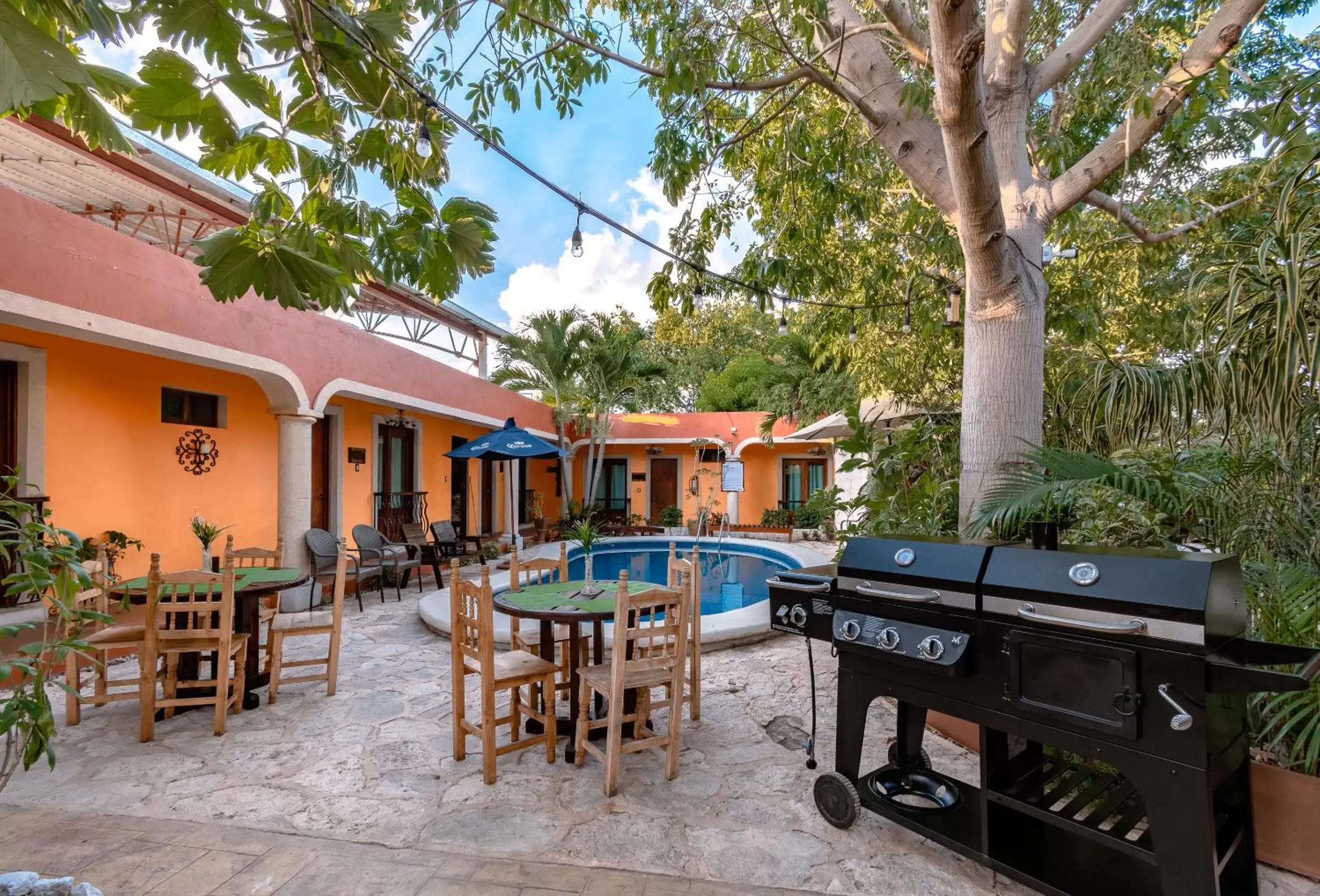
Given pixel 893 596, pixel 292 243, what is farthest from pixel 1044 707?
pixel 292 243

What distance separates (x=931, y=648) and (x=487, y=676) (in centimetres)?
217

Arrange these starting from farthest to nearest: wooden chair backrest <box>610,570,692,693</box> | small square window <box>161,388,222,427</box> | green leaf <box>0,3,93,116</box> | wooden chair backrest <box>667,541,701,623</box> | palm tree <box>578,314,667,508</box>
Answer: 1. palm tree <box>578,314,667,508</box>
2. small square window <box>161,388,222,427</box>
3. wooden chair backrest <box>667,541,701,623</box>
4. wooden chair backrest <box>610,570,692,693</box>
5. green leaf <box>0,3,93,116</box>

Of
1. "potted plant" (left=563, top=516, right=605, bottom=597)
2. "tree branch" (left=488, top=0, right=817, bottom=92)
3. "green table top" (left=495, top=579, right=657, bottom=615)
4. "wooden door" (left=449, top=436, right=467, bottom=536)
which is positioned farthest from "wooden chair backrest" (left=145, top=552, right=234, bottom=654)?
"wooden door" (left=449, top=436, right=467, bottom=536)

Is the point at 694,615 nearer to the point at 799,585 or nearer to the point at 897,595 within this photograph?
the point at 799,585

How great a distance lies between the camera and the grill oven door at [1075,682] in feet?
6.52

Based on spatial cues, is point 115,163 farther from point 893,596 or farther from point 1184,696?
point 1184,696

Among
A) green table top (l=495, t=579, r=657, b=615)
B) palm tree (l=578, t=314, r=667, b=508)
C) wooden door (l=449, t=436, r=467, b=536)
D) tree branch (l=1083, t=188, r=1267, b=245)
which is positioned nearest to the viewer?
green table top (l=495, t=579, r=657, b=615)

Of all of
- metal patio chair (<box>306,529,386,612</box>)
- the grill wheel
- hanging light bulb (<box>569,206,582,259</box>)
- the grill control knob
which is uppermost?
hanging light bulb (<box>569,206,582,259</box>)

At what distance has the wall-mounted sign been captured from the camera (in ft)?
44.3

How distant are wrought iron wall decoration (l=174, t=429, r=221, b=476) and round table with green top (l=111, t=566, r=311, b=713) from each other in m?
2.82

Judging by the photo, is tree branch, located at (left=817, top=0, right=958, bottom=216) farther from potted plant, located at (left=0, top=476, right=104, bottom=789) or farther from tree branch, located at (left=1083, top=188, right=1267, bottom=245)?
potted plant, located at (left=0, top=476, right=104, bottom=789)

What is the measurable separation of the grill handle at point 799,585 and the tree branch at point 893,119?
2.72 meters

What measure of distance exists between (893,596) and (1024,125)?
342 centimetres

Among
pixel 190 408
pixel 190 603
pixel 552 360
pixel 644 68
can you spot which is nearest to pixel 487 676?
pixel 190 603
